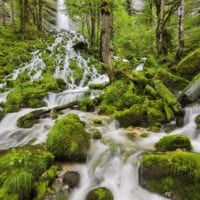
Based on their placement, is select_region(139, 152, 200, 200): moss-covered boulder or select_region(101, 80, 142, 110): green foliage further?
select_region(101, 80, 142, 110): green foliage

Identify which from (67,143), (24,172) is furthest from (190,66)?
(24,172)

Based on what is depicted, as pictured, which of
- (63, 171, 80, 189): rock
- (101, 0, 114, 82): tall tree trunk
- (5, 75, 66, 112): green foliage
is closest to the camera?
(63, 171, 80, 189): rock

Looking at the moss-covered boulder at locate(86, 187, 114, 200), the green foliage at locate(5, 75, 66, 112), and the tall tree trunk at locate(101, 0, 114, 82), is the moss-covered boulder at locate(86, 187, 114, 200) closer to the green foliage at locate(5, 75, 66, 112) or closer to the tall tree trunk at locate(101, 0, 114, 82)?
the green foliage at locate(5, 75, 66, 112)

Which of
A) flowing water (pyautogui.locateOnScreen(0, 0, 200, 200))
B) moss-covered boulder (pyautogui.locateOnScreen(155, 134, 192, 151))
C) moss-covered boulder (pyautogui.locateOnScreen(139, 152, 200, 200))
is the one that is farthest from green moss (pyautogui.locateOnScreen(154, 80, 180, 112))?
moss-covered boulder (pyautogui.locateOnScreen(139, 152, 200, 200))

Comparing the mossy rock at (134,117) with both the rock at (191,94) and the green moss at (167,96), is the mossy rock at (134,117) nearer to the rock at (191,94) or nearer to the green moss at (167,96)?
the green moss at (167,96)

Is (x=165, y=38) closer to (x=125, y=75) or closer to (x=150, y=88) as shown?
(x=125, y=75)

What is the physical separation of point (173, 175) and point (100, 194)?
1395mm

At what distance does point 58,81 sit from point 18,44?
9.23 m

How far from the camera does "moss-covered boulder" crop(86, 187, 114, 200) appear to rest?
3795mm

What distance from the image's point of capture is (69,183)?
4.25 m

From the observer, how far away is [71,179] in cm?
436

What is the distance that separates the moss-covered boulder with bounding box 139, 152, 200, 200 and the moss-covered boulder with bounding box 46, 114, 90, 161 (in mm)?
1585

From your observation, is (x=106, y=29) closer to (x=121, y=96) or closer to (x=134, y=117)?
(x=121, y=96)

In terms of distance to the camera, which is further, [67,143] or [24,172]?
[67,143]
